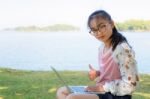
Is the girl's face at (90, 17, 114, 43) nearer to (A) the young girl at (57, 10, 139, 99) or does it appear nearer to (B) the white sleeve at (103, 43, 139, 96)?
(A) the young girl at (57, 10, 139, 99)

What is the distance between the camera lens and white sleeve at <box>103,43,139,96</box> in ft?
13.4

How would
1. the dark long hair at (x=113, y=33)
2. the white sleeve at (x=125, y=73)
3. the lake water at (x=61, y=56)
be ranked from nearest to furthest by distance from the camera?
1. the white sleeve at (x=125, y=73)
2. the dark long hair at (x=113, y=33)
3. the lake water at (x=61, y=56)

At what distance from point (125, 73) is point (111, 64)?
24 centimetres

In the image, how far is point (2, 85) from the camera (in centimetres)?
1062

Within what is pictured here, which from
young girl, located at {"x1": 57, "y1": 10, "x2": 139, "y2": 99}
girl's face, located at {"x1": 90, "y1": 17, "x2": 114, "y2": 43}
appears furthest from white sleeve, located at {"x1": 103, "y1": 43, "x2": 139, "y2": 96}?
girl's face, located at {"x1": 90, "y1": 17, "x2": 114, "y2": 43}

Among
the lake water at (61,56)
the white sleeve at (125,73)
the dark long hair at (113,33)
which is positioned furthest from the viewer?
the lake water at (61,56)

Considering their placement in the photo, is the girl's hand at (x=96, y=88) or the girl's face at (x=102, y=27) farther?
the girl's face at (x=102, y=27)

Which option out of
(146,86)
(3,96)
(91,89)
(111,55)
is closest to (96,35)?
(111,55)

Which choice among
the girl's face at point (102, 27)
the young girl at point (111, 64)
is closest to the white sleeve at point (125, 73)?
the young girl at point (111, 64)

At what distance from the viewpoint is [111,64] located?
4316 millimetres

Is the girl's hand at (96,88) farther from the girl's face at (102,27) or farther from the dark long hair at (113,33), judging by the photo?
the girl's face at (102,27)

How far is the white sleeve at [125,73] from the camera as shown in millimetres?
4086

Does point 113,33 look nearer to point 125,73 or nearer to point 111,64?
point 111,64

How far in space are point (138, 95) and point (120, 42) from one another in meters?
4.84
